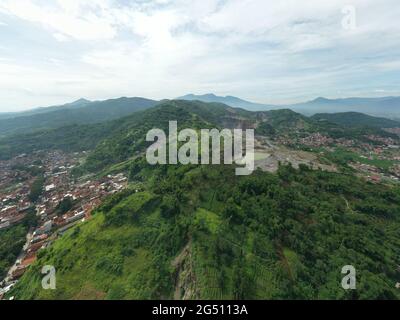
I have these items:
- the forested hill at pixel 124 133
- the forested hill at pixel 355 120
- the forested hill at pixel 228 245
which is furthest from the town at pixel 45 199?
the forested hill at pixel 355 120

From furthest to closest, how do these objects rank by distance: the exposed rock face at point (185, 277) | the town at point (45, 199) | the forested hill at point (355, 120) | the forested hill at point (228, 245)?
the forested hill at point (355, 120) → the town at point (45, 199) → the forested hill at point (228, 245) → the exposed rock face at point (185, 277)

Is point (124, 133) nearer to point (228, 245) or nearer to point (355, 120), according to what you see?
point (228, 245)

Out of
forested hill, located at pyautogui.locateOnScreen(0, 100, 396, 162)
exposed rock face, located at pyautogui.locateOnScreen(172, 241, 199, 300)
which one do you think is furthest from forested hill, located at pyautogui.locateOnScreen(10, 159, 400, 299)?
forested hill, located at pyautogui.locateOnScreen(0, 100, 396, 162)

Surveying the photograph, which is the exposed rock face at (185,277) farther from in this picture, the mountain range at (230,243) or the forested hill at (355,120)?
the forested hill at (355,120)

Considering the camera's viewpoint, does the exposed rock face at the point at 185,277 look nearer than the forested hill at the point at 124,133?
Yes
